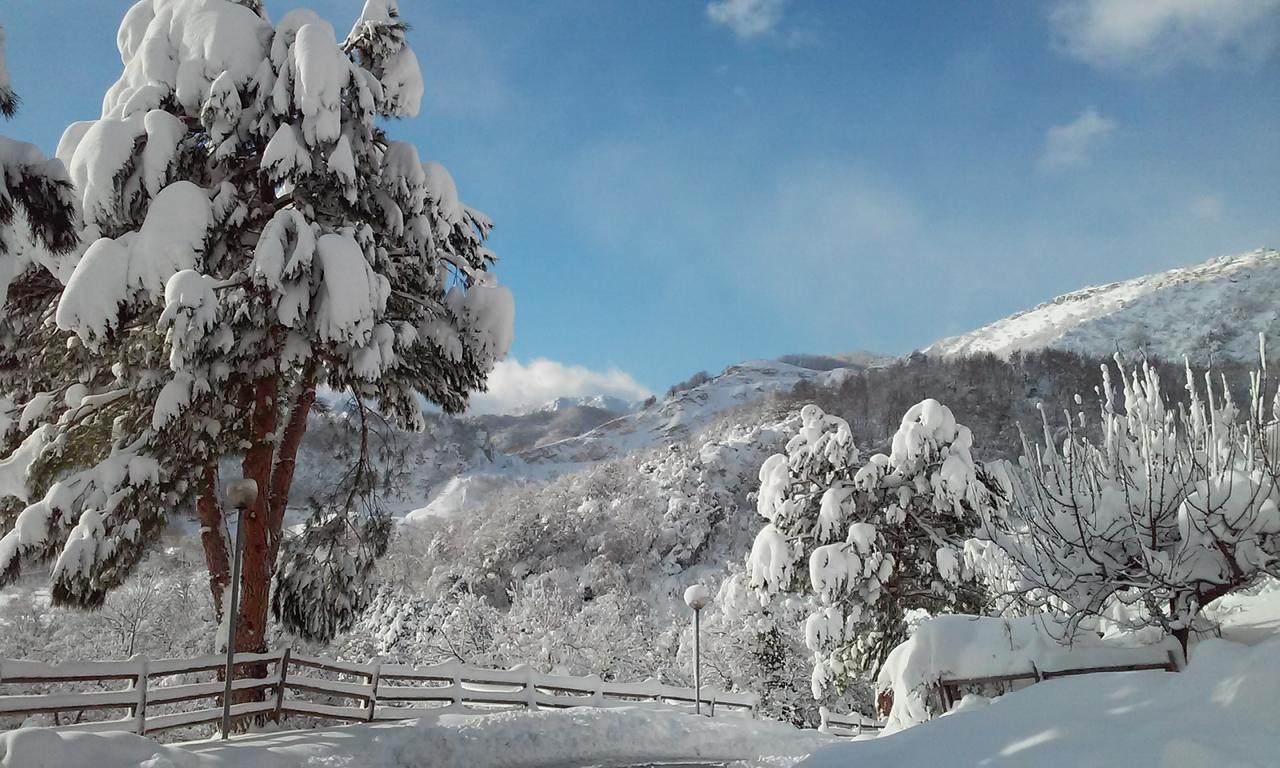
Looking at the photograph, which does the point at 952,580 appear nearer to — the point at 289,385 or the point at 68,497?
the point at 289,385

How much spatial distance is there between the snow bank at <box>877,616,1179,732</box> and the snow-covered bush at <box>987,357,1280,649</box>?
41cm

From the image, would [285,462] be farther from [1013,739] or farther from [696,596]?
[1013,739]

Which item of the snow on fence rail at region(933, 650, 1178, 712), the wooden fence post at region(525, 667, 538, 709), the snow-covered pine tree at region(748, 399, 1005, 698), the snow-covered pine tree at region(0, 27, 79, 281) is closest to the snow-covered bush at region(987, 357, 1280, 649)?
the snow on fence rail at region(933, 650, 1178, 712)

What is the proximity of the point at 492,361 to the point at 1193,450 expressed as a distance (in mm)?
8674

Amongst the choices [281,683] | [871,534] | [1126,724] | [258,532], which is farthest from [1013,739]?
[871,534]

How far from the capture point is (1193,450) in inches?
265

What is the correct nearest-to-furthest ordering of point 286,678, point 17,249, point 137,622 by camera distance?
point 17,249, point 286,678, point 137,622

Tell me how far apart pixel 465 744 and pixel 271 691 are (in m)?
2.84

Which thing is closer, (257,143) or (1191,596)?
(1191,596)

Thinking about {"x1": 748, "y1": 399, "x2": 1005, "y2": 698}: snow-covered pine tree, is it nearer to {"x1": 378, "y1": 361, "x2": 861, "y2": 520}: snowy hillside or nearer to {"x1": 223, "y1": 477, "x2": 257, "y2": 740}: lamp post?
{"x1": 223, "y1": 477, "x2": 257, "y2": 740}: lamp post

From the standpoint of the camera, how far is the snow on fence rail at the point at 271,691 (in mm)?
8414

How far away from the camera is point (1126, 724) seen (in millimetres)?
5523

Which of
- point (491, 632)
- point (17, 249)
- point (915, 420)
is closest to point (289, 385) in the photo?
point (17, 249)

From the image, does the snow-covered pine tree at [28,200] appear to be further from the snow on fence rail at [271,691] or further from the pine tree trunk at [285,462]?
the pine tree trunk at [285,462]
